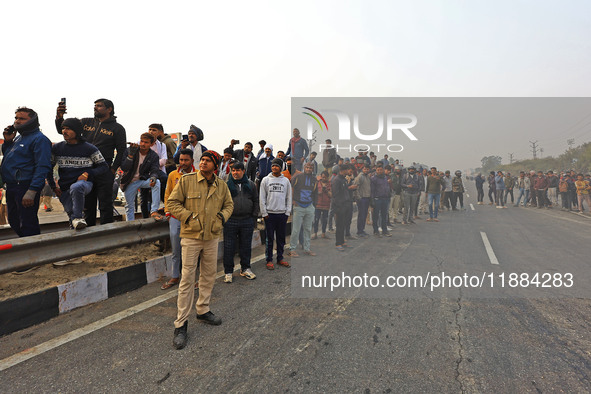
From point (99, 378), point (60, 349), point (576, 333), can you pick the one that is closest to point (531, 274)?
point (576, 333)

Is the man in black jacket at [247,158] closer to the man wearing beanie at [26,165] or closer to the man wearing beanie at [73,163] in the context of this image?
the man wearing beanie at [73,163]

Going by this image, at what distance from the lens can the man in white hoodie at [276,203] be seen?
18.2 feet

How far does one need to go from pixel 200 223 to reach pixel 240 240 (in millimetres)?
1795

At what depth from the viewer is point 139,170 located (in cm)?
507

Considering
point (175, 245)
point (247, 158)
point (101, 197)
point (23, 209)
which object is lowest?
point (175, 245)

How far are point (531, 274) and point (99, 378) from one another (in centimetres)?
587

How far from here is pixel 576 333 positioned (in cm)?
300

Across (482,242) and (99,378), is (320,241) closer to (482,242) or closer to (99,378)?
(482,242)

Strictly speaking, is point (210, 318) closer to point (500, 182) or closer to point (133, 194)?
point (133, 194)

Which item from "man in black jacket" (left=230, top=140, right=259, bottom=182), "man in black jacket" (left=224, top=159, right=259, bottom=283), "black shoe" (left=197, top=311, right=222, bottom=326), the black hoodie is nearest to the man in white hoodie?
"man in black jacket" (left=224, top=159, right=259, bottom=283)

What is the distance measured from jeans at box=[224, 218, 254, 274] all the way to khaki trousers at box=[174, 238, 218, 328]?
3.98ft

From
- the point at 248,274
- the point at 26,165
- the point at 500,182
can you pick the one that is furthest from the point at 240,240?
the point at 500,182

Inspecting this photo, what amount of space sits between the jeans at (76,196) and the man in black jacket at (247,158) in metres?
3.22

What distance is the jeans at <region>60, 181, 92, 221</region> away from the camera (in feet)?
12.9
